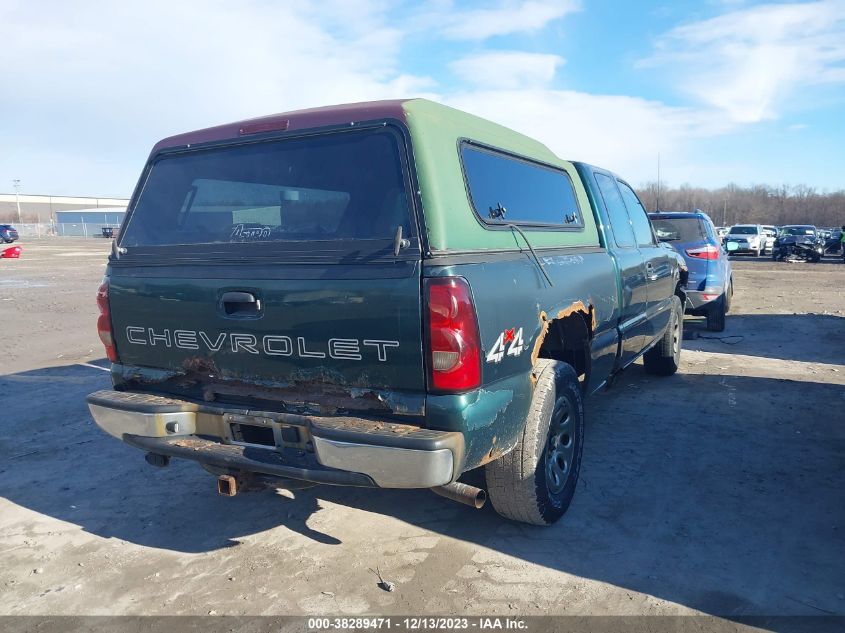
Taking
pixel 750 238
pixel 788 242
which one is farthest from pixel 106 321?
pixel 750 238

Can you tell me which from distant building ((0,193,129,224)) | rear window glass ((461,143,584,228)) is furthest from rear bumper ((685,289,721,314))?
distant building ((0,193,129,224))

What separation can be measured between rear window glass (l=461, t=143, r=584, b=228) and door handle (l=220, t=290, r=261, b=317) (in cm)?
116

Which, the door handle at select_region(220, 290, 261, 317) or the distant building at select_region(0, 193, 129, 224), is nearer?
the door handle at select_region(220, 290, 261, 317)

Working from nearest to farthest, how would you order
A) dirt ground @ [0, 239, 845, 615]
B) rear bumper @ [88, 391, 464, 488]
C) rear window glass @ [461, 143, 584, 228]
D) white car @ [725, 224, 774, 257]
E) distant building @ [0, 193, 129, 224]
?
rear bumper @ [88, 391, 464, 488] < dirt ground @ [0, 239, 845, 615] < rear window glass @ [461, 143, 584, 228] < white car @ [725, 224, 774, 257] < distant building @ [0, 193, 129, 224]

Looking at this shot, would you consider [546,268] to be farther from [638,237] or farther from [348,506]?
[638,237]

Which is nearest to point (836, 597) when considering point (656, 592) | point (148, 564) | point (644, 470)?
point (656, 592)

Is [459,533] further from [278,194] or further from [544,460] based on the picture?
[278,194]

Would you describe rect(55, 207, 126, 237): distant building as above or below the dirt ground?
above

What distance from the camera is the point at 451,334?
2.66 metres

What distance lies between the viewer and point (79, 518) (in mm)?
3879

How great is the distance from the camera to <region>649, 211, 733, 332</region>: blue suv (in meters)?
9.31

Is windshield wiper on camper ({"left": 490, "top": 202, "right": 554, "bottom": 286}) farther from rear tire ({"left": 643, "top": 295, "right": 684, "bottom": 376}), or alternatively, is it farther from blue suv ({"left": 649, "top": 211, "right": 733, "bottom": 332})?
blue suv ({"left": 649, "top": 211, "right": 733, "bottom": 332})

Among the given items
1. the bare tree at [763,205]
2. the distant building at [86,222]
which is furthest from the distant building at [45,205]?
the bare tree at [763,205]

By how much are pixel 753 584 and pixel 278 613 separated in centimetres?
221
